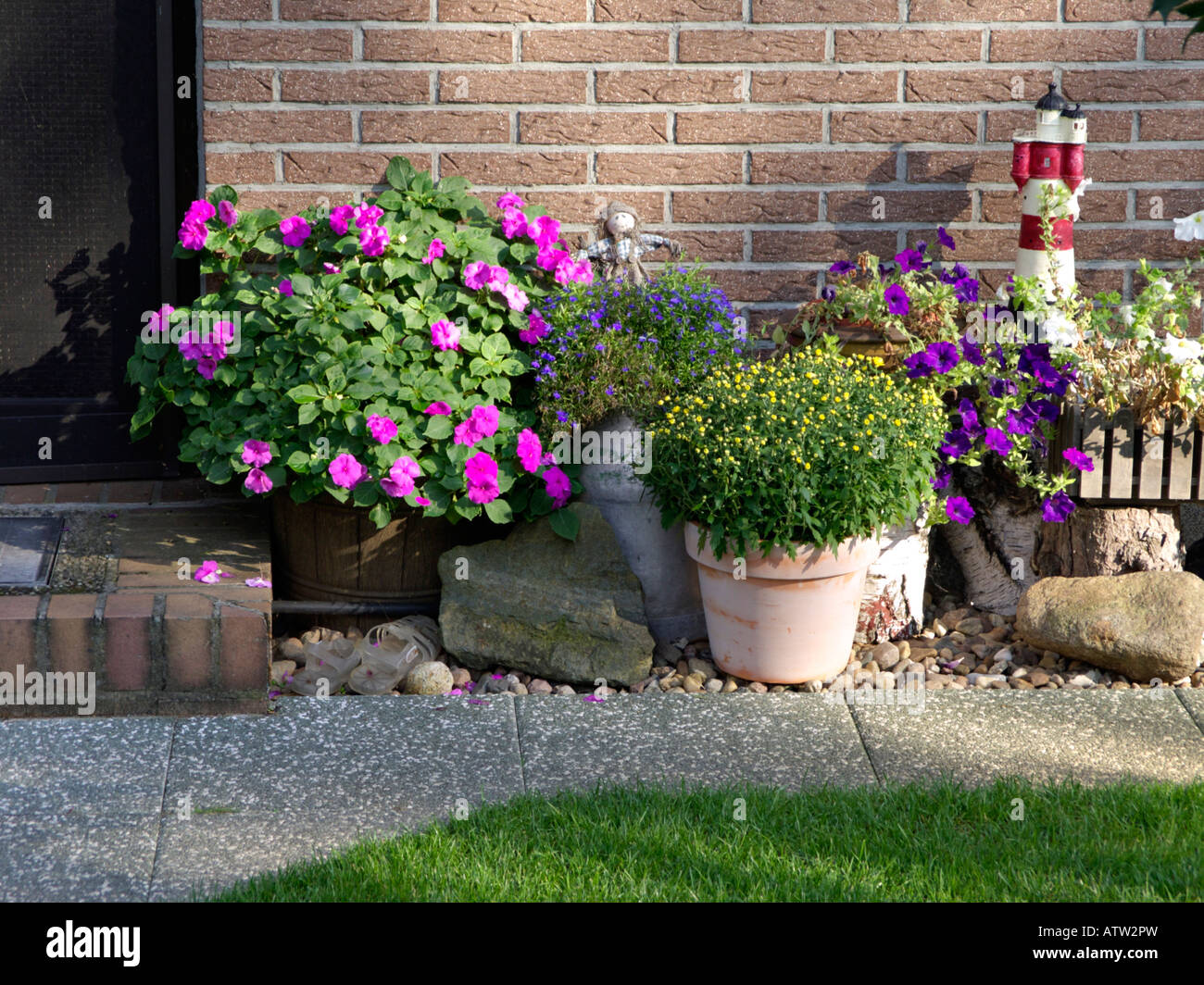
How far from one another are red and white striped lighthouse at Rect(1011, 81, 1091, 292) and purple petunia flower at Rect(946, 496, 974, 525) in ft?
2.57

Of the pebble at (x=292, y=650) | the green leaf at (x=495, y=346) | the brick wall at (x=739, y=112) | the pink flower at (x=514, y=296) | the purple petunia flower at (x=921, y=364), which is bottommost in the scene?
the pebble at (x=292, y=650)

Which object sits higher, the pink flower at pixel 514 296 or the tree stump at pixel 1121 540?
the pink flower at pixel 514 296

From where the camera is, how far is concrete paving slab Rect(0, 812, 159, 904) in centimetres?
275

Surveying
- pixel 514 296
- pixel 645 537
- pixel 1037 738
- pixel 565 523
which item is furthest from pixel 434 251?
pixel 1037 738

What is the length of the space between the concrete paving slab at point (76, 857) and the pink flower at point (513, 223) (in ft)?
6.55

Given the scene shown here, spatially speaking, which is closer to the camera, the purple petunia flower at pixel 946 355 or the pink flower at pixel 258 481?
the pink flower at pixel 258 481

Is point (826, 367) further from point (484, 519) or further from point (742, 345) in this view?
point (484, 519)

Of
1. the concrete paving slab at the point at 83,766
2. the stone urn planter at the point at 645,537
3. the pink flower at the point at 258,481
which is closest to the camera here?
the concrete paving slab at the point at 83,766

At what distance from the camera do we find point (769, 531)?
12.0ft

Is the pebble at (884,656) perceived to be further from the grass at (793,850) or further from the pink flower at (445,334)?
the pink flower at (445,334)

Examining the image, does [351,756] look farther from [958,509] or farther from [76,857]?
[958,509]

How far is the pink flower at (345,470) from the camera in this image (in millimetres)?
3746

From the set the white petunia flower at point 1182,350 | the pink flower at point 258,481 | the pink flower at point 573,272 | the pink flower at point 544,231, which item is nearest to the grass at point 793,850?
the pink flower at point 258,481

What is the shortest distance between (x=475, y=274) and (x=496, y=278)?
65 millimetres
